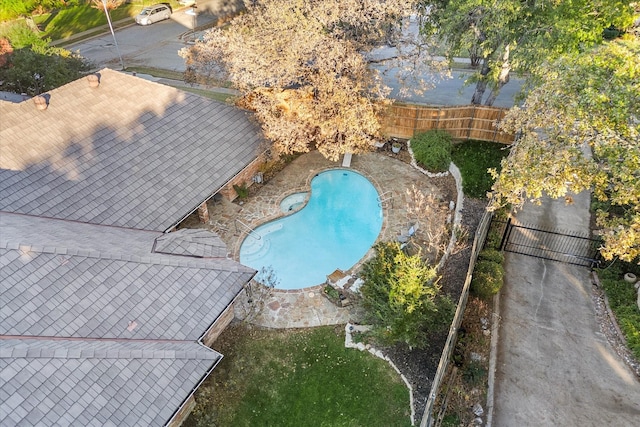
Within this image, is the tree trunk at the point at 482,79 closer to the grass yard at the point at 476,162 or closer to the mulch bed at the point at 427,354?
the grass yard at the point at 476,162

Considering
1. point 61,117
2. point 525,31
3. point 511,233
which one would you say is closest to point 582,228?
point 511,233

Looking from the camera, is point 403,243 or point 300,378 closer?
point 300,378

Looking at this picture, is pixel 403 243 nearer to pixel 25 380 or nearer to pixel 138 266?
pixel 138 266

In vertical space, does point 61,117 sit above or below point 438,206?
above

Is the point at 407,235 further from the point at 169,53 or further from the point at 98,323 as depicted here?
the point at 169,53

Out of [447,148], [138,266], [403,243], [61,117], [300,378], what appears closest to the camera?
[138,266]

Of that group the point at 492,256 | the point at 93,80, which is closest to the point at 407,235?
the point at 492,256

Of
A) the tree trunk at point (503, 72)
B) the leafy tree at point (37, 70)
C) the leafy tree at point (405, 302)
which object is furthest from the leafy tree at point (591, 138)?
the leafy tree at point (37, 70)
